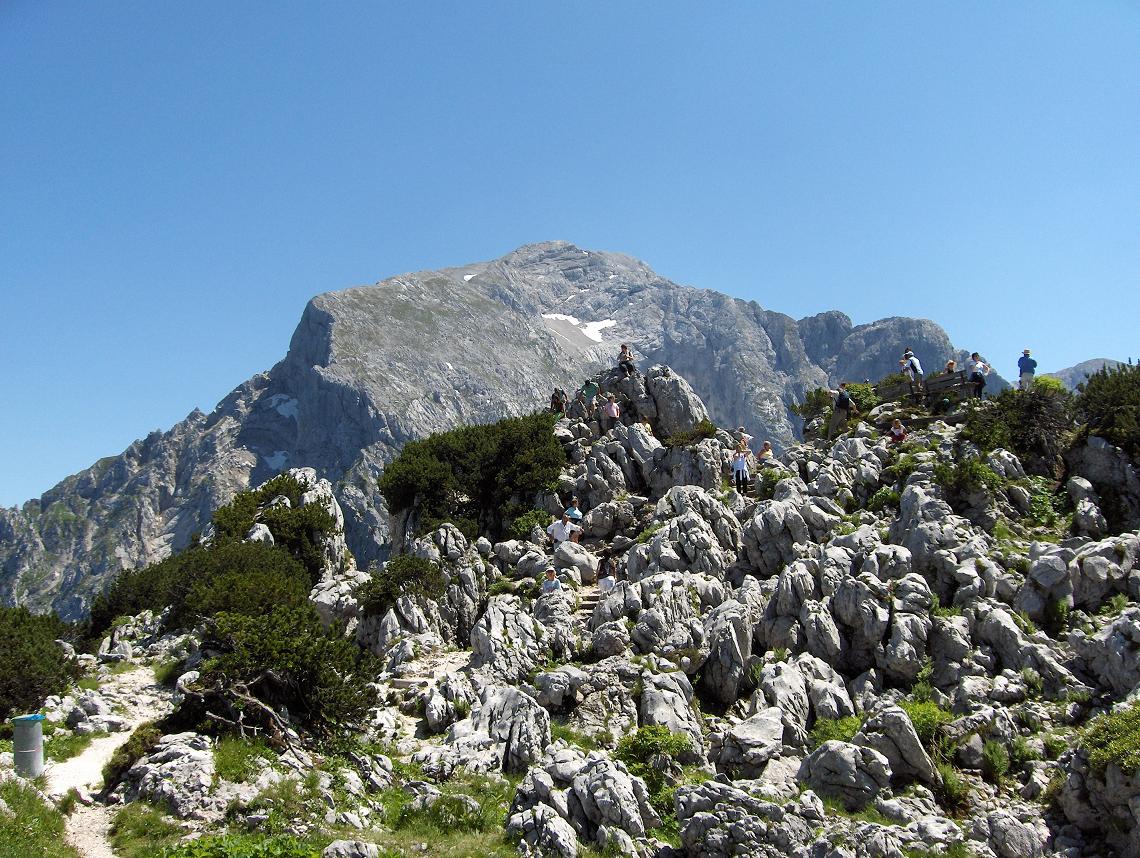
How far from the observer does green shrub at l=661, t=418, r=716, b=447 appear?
144 ft

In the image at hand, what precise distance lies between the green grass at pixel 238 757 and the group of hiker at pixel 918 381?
31.7 meters

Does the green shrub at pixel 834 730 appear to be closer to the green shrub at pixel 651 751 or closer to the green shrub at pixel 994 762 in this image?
the green shrub at pixel 994 762

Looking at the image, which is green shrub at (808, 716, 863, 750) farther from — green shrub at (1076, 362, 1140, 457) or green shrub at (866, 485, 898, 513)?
green shrub at (1076, 362, 1140, 457)

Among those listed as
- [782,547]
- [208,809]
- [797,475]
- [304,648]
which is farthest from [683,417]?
[208,809]

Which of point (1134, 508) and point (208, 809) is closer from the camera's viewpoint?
point (208, 809)

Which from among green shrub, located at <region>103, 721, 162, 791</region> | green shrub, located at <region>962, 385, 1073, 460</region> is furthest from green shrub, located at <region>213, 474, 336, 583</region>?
green shrub, located at <region>962, 385, 1073, 460</region>

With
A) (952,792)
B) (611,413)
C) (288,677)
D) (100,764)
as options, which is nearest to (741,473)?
(611,413)

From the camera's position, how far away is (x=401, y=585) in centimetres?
3375

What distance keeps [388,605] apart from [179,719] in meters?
12.2

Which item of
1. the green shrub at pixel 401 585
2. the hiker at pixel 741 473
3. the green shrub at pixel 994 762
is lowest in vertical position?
the green shrub at pixel 994 762

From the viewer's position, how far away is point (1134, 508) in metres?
30.3

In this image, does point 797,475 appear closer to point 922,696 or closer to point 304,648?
point 922,696

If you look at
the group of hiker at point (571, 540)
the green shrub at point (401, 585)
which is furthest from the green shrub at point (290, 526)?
the group of hiker at point (571, 540)

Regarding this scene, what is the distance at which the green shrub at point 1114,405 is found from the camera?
104 feet
